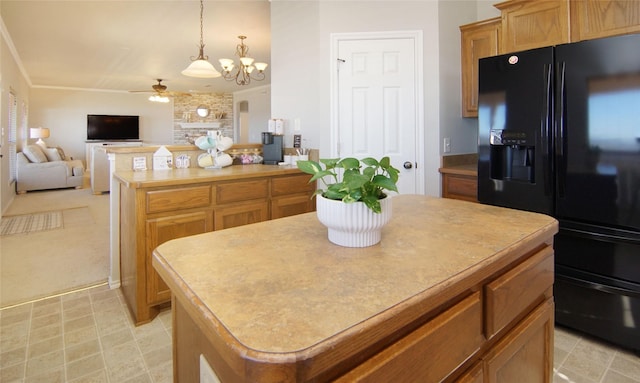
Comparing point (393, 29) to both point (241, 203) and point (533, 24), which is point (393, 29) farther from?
point (241, 203)

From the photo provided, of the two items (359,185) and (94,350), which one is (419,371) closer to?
(359,185)

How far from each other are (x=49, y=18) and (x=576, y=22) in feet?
18.5

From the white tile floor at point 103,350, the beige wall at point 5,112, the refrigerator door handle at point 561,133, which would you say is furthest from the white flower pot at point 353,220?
the beige wall at point 5,112

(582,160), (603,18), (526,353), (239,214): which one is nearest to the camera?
(526,353)

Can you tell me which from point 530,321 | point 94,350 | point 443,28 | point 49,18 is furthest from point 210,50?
point 530,321

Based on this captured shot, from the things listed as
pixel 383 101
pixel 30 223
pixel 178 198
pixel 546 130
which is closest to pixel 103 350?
pixel 178 198

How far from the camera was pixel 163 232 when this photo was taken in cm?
236

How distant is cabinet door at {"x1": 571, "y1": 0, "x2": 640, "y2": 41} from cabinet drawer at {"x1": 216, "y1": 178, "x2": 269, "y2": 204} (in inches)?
94.2

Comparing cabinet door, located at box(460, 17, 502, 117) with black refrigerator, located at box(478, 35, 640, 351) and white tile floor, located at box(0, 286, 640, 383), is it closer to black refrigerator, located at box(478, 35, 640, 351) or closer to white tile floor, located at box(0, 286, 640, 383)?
black refrigerator, located at box(478, 35, 640, 351)

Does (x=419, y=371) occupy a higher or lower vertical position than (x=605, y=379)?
higher

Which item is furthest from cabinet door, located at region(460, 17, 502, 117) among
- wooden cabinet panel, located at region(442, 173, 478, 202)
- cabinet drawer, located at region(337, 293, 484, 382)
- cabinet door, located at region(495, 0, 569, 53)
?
cabinet drawer, located at region(337, 293, 484, 382)

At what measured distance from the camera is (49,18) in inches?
180

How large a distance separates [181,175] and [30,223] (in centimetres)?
364

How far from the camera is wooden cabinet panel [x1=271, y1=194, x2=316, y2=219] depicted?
9.71 feet
